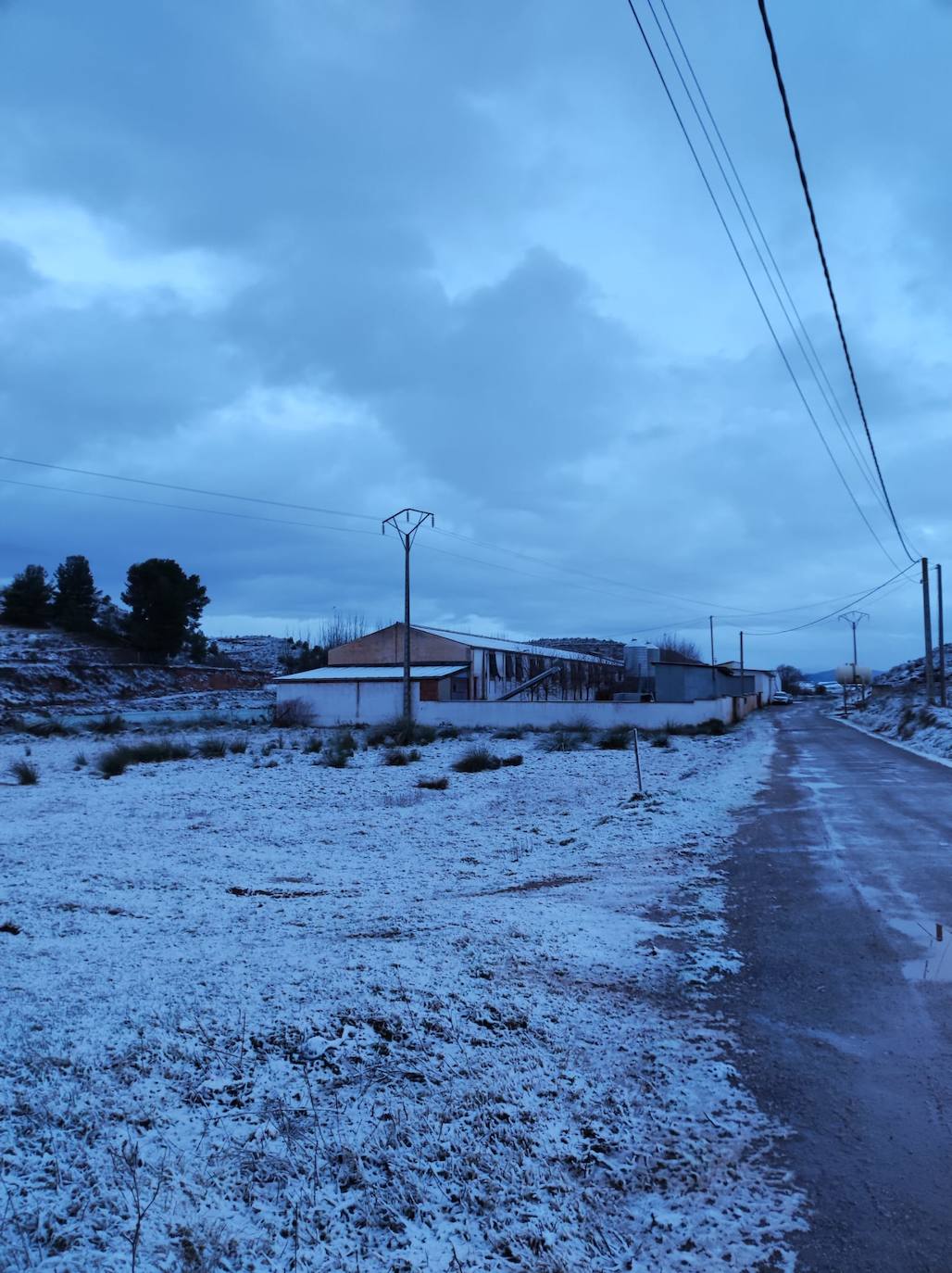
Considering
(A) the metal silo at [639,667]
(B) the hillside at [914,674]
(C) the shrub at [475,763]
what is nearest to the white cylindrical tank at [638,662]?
(A) the metal silo at [639,667]

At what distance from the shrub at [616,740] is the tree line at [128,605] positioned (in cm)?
4101

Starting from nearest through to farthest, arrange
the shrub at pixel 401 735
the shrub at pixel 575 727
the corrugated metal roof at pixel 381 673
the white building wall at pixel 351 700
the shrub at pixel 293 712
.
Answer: the shrub at pixel 401 735
the shrub at pixel 575 727
the shrub at pixel 293 712
the white building wall at pixel 351 700
the corrugated metal roof at pixel 381 673

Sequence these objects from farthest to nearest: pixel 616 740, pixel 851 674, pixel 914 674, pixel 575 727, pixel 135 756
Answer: pixel 914 674, pixel 851 674, pixel 575 727, pixel 616 740, pixel 135 756

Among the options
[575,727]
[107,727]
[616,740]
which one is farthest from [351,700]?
[616,740]

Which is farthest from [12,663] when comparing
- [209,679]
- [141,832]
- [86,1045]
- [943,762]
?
[86,1045]

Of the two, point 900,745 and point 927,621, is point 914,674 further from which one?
point 900,745

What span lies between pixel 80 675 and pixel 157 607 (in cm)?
971

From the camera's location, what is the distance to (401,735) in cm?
3053

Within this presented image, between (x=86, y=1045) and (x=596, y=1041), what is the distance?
265 cm

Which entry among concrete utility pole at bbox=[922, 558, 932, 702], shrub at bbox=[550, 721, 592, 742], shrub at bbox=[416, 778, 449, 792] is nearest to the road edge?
concrete utility pole at bbox=[922, 558, 932, 702]

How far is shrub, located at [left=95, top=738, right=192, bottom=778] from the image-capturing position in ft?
66.2

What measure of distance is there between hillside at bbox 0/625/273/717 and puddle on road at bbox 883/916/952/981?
149ft

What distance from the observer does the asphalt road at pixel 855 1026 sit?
3078mm

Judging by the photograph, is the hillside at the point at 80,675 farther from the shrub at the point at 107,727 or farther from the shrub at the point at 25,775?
the shrub at the point at 25,775
